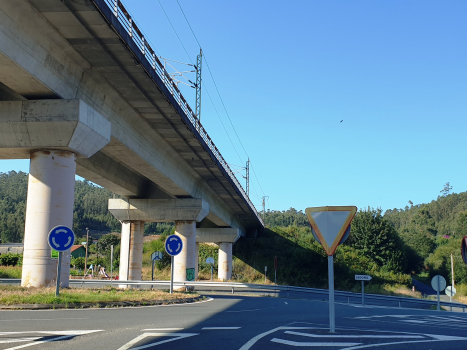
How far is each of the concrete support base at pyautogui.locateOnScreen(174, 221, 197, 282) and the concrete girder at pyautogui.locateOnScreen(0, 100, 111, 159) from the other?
1725cm

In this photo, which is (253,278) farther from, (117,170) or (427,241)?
(427,241)

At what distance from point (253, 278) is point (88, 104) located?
40.9m

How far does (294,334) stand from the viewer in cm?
738

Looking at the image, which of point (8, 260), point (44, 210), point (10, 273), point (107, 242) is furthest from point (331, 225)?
point (107, 242)

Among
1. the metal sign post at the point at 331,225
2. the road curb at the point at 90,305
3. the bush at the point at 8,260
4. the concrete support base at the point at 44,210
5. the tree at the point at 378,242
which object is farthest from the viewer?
the tree at the point at 378,242

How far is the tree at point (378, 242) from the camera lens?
54.5 m

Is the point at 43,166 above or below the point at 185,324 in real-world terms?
above

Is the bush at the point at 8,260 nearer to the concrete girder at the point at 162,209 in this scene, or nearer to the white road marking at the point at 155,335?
the concrete girder at the point at 162,209

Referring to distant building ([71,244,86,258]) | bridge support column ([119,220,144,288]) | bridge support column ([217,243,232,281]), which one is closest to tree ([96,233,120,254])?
distant building ([71,244,86,258])

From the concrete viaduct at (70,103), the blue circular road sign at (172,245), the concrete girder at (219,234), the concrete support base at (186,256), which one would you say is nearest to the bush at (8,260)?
the concrete girder at (219,234)

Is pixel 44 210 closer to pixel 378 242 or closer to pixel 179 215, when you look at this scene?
pixel 179 215

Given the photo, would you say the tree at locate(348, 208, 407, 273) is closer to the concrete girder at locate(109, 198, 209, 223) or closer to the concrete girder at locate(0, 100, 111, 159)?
the concrete girder at locate(109, 198, 209, 223)

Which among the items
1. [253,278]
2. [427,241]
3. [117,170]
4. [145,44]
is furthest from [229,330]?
[427,241]

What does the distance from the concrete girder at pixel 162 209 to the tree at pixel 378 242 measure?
29.9 metres
